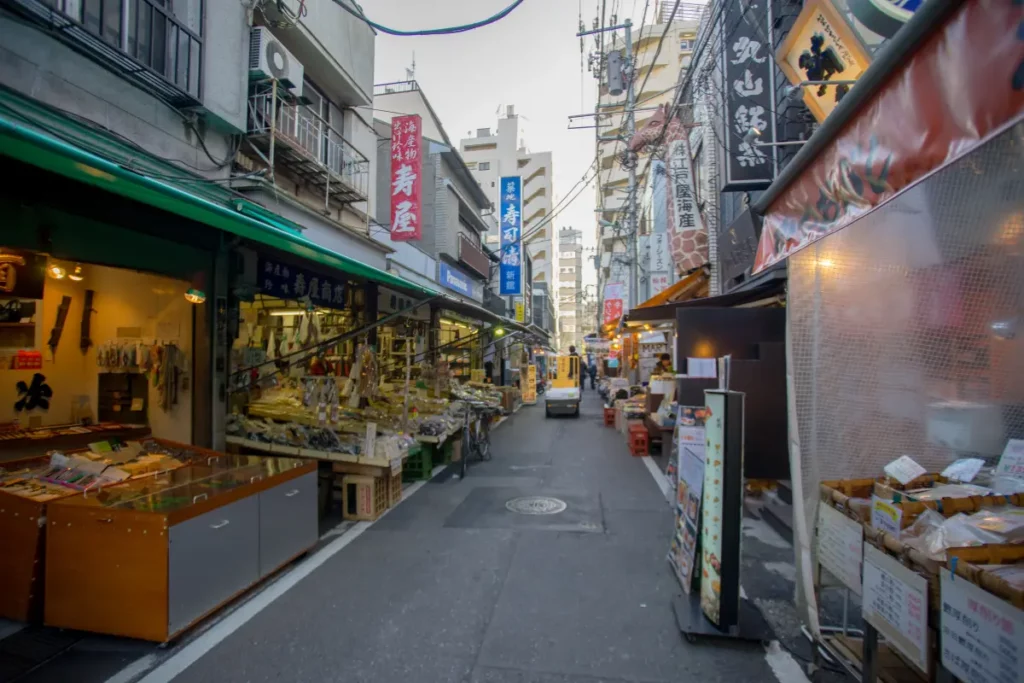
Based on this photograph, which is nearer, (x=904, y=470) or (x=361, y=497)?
(x=904, y=470)

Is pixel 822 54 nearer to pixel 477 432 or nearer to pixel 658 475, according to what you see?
pixel 658 475

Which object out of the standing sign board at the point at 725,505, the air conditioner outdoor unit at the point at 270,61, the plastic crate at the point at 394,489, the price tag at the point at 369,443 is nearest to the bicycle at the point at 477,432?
the plastic crate at the point at 394,489

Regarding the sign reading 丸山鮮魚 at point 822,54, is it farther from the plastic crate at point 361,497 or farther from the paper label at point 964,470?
the plastic crate at point 361,497

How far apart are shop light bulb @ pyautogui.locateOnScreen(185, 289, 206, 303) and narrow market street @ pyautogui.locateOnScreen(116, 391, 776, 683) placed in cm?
375

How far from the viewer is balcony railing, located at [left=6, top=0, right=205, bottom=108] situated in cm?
489

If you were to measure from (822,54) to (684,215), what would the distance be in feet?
20.8

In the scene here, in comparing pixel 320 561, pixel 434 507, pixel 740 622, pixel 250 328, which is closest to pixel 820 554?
pixel 740 622

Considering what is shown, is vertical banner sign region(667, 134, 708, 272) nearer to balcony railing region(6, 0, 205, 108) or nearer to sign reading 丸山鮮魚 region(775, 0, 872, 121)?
sign reading 丸山鮮魚 region(775, 0, 872, 121)

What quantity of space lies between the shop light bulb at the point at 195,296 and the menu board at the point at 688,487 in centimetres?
631

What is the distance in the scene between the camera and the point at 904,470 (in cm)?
345

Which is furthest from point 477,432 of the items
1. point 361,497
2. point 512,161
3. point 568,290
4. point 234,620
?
point 568,290

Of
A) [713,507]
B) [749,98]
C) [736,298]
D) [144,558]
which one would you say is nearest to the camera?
[144,558]

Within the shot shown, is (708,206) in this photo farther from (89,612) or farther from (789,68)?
(89,612)

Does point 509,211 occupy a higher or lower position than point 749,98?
higher
